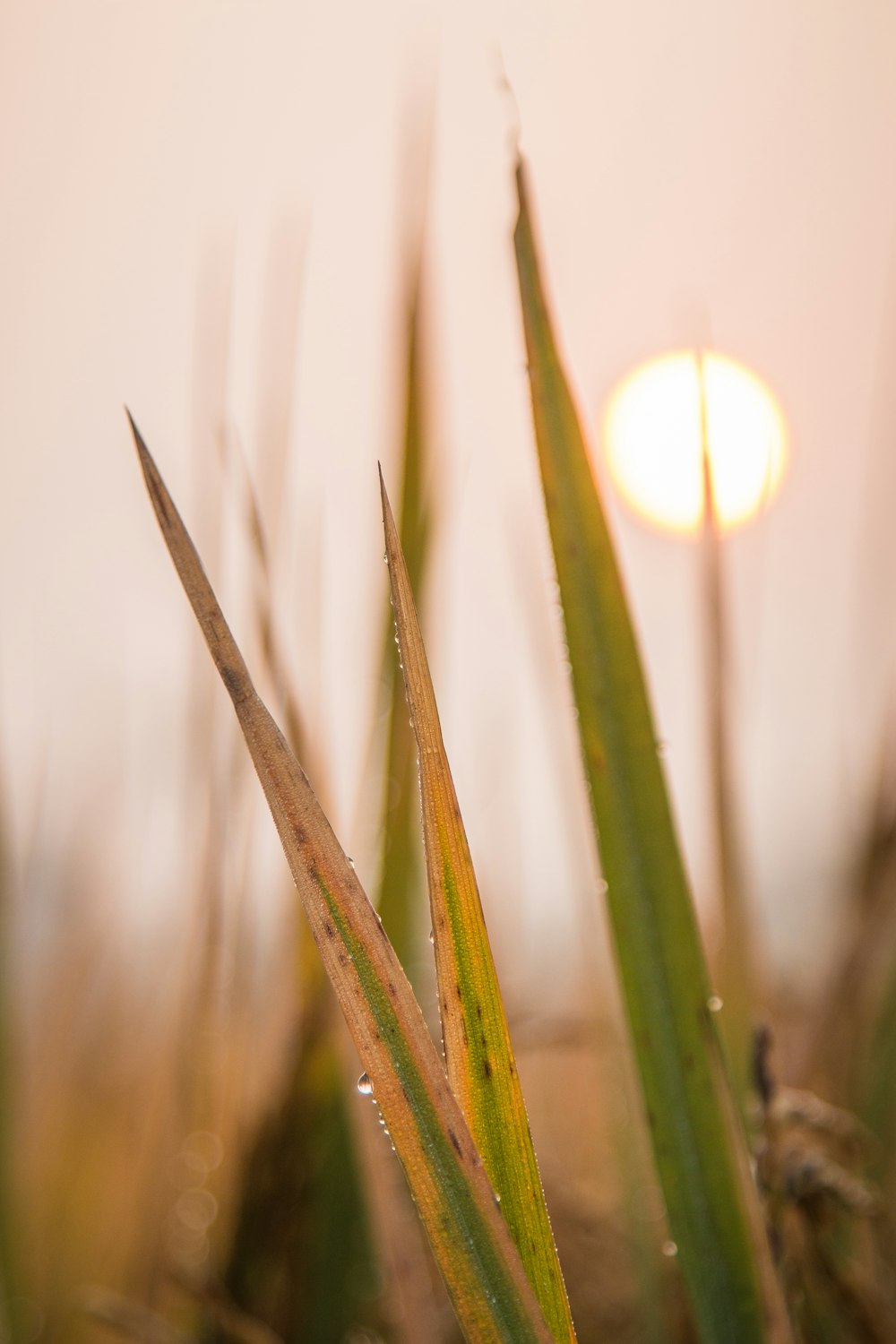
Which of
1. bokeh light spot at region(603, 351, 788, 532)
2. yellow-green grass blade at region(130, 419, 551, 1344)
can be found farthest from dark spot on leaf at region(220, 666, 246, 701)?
bokeh light spot at region(603, 351, 788, 532)

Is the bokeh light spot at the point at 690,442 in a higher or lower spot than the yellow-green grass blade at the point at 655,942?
higher

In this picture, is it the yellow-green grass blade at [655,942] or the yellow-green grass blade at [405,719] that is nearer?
the yellow-green grass blade at [655,942]

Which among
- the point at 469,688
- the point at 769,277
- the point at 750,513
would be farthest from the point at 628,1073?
the point at 769,277

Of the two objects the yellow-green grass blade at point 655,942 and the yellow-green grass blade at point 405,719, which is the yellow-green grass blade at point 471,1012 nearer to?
the yellow-green grass blade at point 655,942

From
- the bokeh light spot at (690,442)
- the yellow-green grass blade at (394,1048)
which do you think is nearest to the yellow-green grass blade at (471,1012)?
the yellow-green grass blade at (394,1048)

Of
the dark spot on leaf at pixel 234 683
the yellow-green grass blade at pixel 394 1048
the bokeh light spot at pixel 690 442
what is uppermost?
the bokeh light spot at pixel 690 442

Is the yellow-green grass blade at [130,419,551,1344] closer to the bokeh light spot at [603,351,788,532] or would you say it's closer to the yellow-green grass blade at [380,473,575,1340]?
the yellow-green grass blade at [380,473,575,1340]

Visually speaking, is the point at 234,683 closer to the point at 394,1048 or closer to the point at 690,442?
the point at 394,1048
